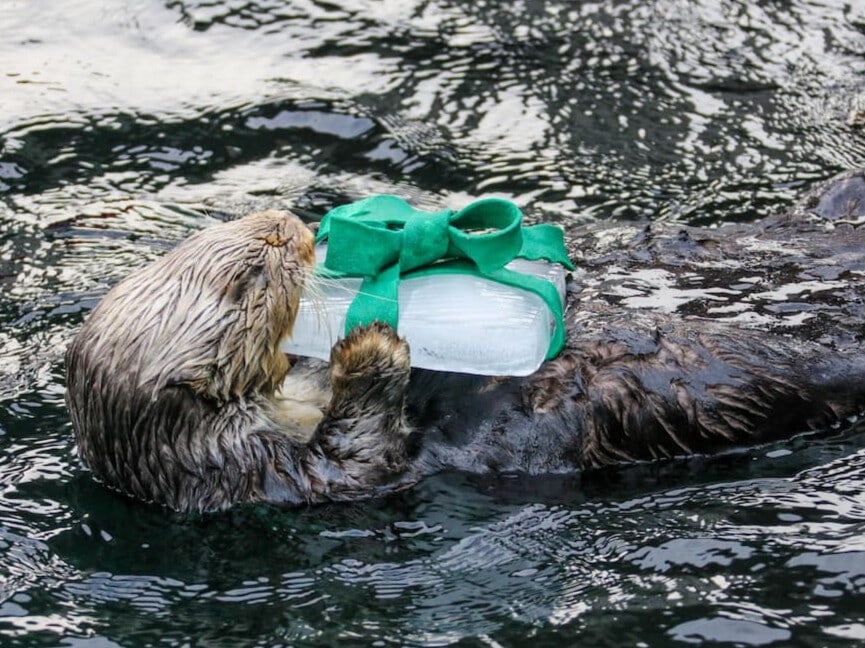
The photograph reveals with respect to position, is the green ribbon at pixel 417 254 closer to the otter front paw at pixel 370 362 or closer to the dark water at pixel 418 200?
the otter front paw at pixel 370 362

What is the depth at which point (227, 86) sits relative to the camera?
303 inches

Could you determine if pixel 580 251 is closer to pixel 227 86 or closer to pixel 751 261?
pixel 751 261

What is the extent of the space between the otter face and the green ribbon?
6.4 inches

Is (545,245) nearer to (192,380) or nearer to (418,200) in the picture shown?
(192,380)

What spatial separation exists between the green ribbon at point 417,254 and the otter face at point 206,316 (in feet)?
0.53

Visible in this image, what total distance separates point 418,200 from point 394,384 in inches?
103

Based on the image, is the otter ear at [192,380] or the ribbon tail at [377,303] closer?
the otter ear at [192,380]

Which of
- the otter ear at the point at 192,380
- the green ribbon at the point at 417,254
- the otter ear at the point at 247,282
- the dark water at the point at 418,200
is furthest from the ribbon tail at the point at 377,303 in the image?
the dark water at the point at 418,200

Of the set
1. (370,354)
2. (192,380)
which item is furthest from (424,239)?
(192,380)

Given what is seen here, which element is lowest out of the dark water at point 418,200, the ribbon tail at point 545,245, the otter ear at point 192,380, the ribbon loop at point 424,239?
the dark water at point 418,200

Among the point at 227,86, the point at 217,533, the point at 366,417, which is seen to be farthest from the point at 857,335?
the point at 227,86

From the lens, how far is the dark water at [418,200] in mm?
3734

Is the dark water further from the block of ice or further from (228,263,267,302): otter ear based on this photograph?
(228,263,267,302): otter ear

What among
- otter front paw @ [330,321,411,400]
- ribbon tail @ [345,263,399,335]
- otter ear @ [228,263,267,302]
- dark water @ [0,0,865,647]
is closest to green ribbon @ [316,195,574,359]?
ribbon tail @ [345,263,399,335]
